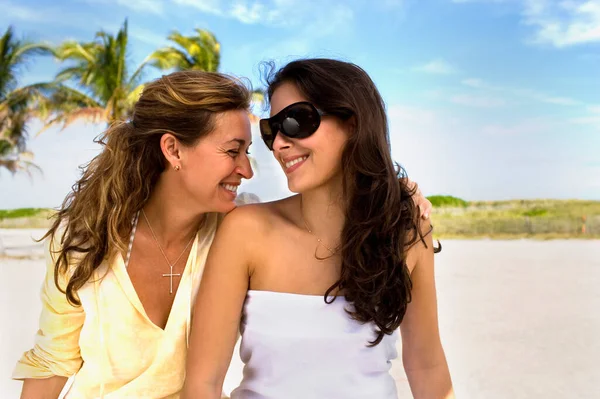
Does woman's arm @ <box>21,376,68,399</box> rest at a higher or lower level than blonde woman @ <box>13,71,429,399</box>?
lower

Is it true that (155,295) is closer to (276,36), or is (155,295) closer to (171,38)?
(171,38)

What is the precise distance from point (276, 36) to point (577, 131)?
19.7m

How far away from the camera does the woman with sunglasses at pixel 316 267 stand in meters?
2.21

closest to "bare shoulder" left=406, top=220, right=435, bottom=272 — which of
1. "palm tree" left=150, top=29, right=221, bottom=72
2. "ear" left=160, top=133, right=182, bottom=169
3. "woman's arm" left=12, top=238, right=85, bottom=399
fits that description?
"ear" left=160, top=133, right=182, bottom=169

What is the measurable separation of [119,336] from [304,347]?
27.9 inches

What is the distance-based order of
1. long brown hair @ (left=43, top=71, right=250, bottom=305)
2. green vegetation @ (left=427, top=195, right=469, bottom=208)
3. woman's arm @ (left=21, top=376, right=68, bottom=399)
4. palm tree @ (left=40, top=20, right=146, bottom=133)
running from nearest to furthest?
long brown hair @ (left=43, top=71, right=250, bottom=305)
woman's arm @ (left=21, top=376, right=68, bottom=399)
green vegetation @ (left=427, top=195, right=469, bottom=208)
palm tree @ (left=40, top=20, right=146, bottom=133)

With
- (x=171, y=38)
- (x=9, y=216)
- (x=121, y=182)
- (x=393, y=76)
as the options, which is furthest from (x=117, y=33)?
(x=393, y=76)

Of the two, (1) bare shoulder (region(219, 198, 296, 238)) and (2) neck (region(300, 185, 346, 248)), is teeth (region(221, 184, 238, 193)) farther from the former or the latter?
(2) neck (region(300, 185, 346, 248))

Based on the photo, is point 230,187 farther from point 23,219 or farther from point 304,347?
point 23,219

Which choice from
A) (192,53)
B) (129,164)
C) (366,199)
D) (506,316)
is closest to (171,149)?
(129,164)

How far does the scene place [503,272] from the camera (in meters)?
15.5

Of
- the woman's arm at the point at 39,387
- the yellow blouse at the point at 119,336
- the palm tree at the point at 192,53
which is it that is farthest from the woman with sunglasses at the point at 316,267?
the palm tree at the point at 192,53

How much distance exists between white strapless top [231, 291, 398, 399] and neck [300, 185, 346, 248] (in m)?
0.23

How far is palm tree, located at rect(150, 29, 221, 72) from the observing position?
74.8 feet
